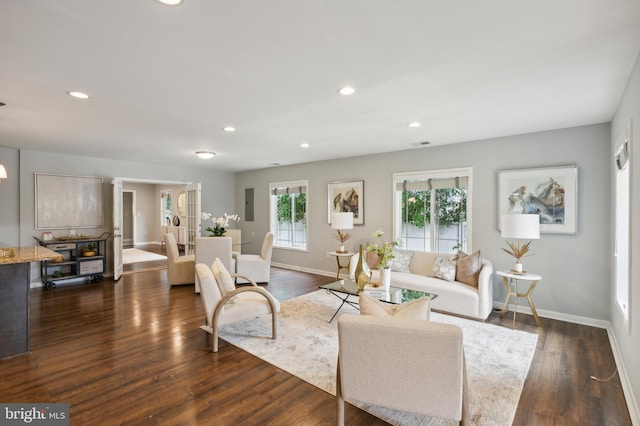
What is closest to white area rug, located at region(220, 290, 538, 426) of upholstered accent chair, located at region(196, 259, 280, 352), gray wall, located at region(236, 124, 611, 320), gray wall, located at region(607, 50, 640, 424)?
upholstered accent chair, located at region(196, 259, 280, 352)

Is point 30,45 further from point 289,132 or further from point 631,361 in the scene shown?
point 631,361

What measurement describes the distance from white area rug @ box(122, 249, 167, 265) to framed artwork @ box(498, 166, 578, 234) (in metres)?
8.77

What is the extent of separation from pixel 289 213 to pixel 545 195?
5317 mm

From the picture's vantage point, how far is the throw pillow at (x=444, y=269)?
179 inches

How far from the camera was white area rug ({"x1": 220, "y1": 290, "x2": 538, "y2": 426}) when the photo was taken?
2270 millimetres

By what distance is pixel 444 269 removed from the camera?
461 cm

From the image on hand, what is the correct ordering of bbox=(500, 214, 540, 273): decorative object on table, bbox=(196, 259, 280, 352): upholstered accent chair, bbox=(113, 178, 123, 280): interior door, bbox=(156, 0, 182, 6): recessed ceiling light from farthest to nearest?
bbox=(113, 178, 123, 280): interior door < bbox=(500, 214, 540, 273): decorative object on table < bbox=(196, 259, 280, 352): upholstered accent chair < bbox=(156, 0, 182, 6): recessed ceiling light

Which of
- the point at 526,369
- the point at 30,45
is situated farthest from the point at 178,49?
the point at 526,369

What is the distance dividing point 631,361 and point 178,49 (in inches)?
161

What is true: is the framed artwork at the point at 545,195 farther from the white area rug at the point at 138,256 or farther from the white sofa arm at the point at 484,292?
the white area rug at the point at 138,256

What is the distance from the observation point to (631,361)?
2420 millimetres

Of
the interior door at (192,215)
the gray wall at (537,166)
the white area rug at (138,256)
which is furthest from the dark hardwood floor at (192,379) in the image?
the white area rug at (138,256)

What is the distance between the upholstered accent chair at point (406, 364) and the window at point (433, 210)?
370cm

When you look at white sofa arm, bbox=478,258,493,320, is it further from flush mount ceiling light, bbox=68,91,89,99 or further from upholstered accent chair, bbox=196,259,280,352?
flush mount ceiling light, bbox=68,91,89,99
